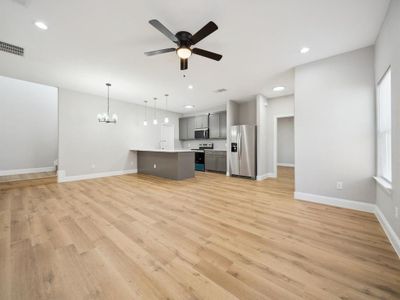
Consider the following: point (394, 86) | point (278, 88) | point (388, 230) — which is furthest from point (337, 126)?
point (278, 88)

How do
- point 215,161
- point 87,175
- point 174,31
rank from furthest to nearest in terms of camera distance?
1. point 215,161
2. point 87,175
3. point 174,31

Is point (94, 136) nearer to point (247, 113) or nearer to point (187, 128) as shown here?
point (187, 128)

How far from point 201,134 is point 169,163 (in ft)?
8.31

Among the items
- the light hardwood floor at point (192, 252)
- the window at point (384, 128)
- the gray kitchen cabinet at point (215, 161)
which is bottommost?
the light hardwood floor at point (192, 252)

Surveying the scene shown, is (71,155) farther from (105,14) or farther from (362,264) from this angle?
(362,264)

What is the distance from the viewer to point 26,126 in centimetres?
571

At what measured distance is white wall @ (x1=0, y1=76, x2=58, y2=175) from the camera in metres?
5.29

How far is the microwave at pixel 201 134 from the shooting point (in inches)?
283

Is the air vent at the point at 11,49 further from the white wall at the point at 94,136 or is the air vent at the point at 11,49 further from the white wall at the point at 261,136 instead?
the white wall at the point at 261,136

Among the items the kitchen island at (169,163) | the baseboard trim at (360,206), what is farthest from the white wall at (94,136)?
the baseboard trim at (360,206)

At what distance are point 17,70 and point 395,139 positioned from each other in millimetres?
6805

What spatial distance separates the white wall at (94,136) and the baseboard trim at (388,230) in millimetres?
6839

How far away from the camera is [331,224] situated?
2.27 m

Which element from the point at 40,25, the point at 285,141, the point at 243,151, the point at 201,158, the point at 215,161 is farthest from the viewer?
the point at 285,141
